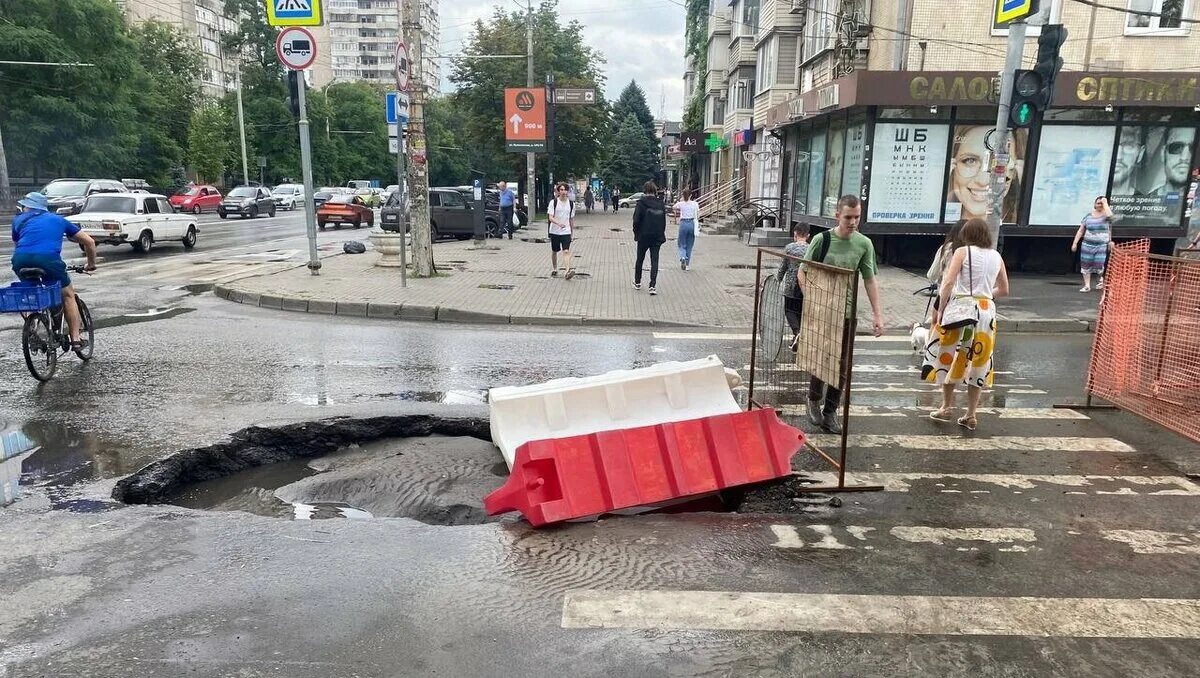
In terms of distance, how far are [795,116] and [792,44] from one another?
892cm

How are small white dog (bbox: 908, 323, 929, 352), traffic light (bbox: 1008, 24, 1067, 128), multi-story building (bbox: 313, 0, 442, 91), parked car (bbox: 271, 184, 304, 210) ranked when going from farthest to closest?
1. multi-story building (bbox: 313, 0, 442, 91)
2. parked car (bbox: 271, 184, 304, 210)
3. traffic light (bbox: 1008, 24, 1067, 128)
4. small white dog (bbox: 908, 323, 929, 352)

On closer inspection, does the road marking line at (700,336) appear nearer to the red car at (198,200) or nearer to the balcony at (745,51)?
the balcony at (745,51)

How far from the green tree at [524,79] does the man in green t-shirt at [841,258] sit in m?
34.8

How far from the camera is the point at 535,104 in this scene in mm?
30000

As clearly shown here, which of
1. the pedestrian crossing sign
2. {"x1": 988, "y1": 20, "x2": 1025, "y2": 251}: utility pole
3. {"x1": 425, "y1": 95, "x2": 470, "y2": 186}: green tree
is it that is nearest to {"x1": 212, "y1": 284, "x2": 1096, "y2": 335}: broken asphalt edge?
{"x1": 988, "y1": 20, "x2": 1025, "y2": 251}: utility pole

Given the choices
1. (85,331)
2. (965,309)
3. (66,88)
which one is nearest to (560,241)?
(85,331)

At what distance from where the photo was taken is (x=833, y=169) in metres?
19.3

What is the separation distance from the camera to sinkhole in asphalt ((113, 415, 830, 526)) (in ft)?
15.1

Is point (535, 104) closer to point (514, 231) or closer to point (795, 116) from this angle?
point (514, 231)

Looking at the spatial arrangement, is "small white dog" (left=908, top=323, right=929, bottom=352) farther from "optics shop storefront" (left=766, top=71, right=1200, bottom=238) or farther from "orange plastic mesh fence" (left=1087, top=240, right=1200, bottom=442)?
"optics shop storefront" (left=766, top=71, right=1200, bottom=238)

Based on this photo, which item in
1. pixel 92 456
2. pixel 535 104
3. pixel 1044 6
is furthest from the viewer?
pixel 535 104

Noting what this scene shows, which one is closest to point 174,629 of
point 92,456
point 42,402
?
point 92,456

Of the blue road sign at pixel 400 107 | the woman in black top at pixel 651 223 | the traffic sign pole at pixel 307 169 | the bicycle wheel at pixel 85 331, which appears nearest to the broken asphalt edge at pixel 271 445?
the bicycle wheel at pixel 85 331

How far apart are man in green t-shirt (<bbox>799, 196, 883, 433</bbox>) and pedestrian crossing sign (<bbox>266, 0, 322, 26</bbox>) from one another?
35.8 ft
